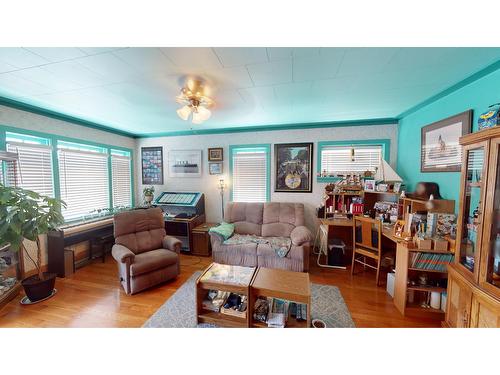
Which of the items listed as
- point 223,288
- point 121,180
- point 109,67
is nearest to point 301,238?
point 223,288

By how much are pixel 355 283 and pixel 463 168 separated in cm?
175

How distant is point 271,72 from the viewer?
1.63 meters

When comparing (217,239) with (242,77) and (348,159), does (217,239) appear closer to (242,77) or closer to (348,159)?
(242,77)

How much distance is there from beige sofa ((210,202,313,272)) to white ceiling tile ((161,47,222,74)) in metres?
2.22

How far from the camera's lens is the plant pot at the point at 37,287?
6.53 feet

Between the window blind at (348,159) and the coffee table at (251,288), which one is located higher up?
the window blind at (348,159)

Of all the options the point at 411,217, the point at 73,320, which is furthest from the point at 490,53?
the point at 73,320

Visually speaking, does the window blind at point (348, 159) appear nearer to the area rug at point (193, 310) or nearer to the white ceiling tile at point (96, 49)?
the area rug at point (193, 310)

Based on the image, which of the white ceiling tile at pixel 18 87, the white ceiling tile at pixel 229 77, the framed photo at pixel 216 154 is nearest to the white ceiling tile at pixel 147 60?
the white ceiling tile at pixel 229 77

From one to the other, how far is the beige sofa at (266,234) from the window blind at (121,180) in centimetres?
245

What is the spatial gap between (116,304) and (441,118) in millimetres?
4316

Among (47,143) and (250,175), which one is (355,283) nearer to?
(250,175)

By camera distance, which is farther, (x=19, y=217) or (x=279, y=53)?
(x=19, y=217)

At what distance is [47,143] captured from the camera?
8.95ft
